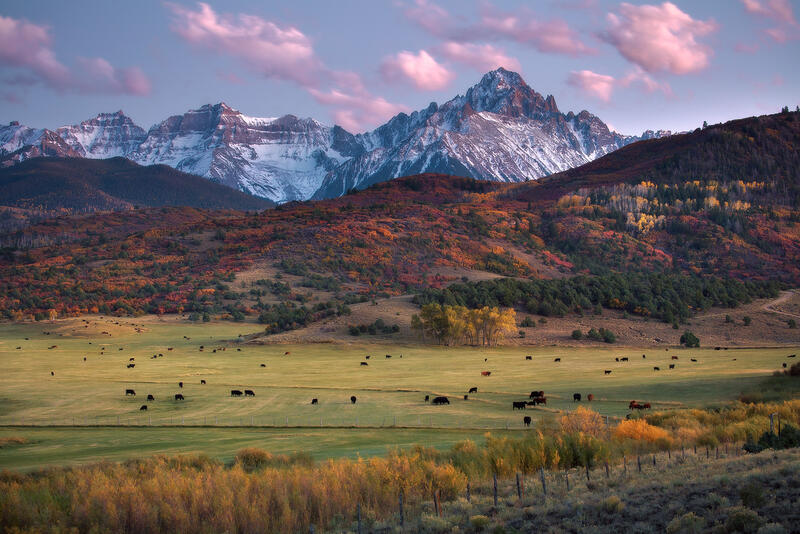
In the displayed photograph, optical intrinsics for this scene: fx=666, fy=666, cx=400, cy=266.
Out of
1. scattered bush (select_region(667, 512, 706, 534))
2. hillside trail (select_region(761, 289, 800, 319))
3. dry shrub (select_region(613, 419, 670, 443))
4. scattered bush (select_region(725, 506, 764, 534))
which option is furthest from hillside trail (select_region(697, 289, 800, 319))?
scattered bush (select_region(725, 506, 764, 534))

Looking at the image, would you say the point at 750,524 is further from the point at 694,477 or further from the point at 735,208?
the point at 735,208

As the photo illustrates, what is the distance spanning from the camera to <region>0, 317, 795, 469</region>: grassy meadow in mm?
34562

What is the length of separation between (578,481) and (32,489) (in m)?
16.7

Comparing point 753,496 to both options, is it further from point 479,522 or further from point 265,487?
point 265,487

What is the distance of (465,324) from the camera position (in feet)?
295

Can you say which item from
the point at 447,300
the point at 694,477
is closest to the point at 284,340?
the point at 447,300

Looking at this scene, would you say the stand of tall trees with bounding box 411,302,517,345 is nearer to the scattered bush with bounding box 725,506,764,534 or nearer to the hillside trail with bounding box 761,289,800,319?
the hillside trail with bounding box 761,289,800,319

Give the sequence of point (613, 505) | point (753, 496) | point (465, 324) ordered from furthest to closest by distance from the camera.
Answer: point (465, 324) < point (613, 505) < point (753, 496)

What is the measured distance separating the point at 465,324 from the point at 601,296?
27879 mm

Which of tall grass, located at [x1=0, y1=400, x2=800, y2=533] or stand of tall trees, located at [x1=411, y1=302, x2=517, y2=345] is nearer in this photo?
tall grass, located at [x1=0, y1=400, x2=800, y2=533]

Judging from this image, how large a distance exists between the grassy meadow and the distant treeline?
17685mm

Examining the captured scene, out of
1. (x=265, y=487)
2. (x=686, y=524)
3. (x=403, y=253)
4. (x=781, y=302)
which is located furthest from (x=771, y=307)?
(x=265, y=487)

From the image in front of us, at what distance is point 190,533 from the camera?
60.3 ft

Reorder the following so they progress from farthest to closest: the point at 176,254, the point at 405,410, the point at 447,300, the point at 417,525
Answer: the point at 176,254
the point at 447,300
the point at 405,410
the point at 417,525
